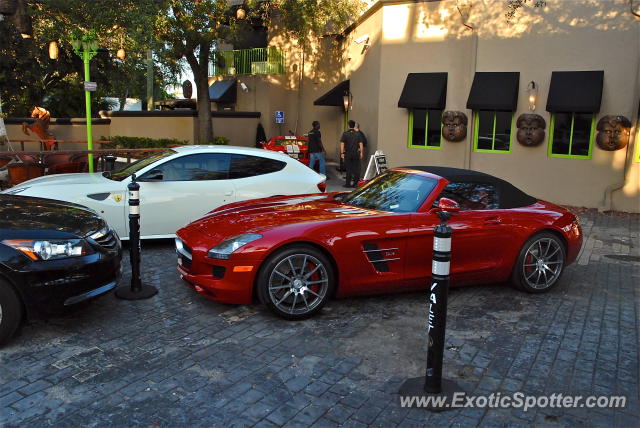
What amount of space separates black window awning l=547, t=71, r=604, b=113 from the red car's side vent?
8937mm

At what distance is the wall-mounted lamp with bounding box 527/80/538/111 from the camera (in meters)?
12.6

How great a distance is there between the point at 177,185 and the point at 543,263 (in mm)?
4714

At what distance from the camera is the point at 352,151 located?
46.6 ft

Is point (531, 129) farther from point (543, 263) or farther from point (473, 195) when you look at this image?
point (473, 195)

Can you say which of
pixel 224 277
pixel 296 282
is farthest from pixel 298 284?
pixel 224 277

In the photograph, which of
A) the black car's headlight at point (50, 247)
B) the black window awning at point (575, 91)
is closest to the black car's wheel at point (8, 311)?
the black car's headlight at point (50, 247)

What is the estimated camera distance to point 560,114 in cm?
1256

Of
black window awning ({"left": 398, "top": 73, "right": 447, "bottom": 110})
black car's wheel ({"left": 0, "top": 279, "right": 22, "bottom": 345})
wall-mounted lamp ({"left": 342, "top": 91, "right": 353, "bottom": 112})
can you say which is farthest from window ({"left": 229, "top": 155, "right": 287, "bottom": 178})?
wall-mounted lamp ({"left": 342, "top": 91, "right": 353, "bottom": 112})

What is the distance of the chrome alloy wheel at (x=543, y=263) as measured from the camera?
581 centimetres

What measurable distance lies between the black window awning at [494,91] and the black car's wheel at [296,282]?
942 centimetres

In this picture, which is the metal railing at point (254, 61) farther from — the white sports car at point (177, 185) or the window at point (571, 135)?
the white sports car at point (177, 185)

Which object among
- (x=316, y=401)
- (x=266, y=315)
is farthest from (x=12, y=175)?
(x=316, y=401)

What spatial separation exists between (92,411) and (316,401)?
1425 millimetres

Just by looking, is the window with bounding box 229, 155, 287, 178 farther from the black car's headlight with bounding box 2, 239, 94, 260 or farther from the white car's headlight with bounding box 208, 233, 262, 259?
the black car's headlight with bounding box 2, 239, 94, 260
